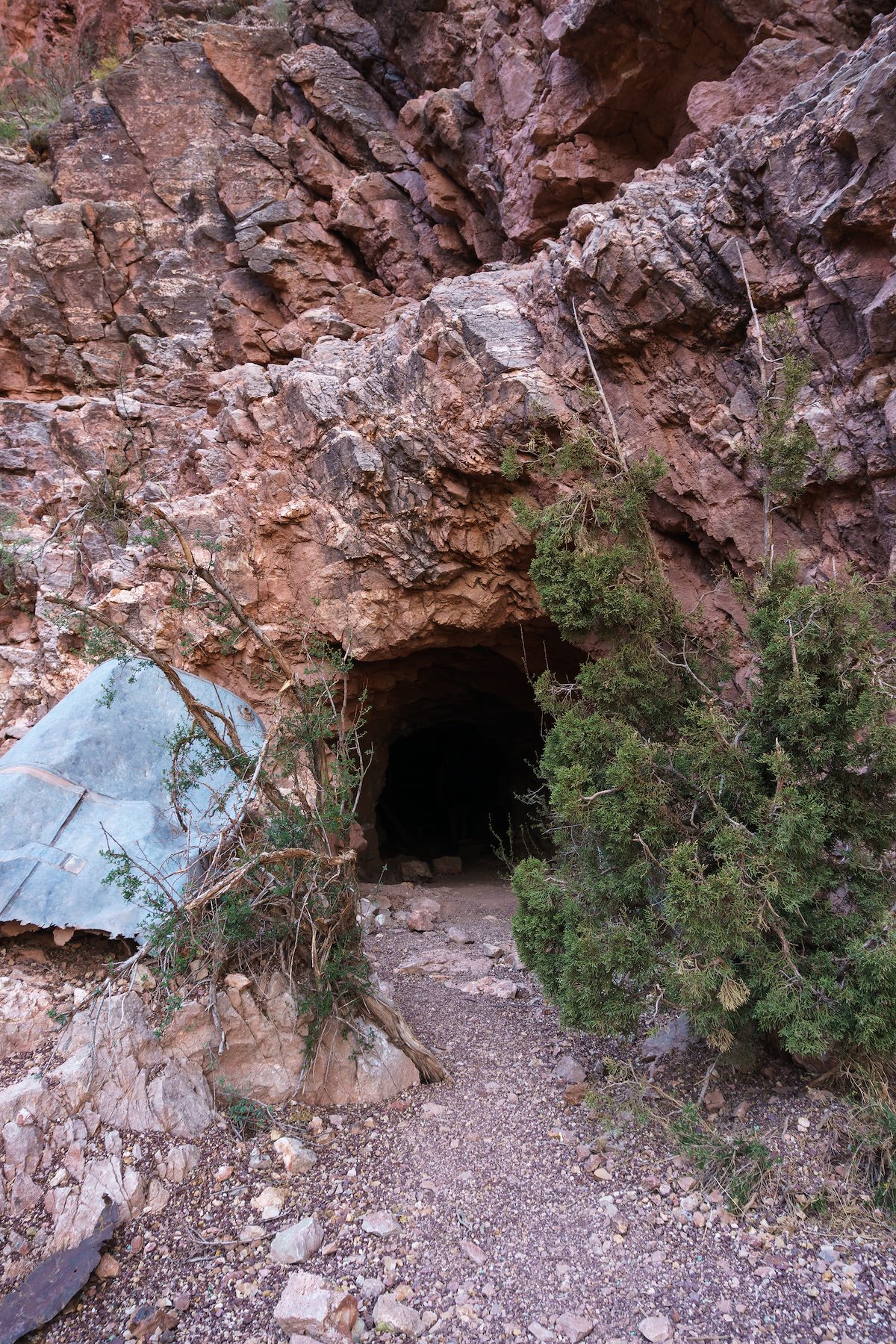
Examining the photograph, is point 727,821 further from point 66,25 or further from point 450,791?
point 66,25

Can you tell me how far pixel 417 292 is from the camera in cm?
1074

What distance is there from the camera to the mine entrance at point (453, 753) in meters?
9.93

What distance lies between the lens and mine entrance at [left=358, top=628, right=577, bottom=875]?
993 centimetres

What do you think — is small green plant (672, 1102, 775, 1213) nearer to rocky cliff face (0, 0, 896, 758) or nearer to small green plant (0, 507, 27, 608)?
rocky cliff face (0, 0, 896, 758)

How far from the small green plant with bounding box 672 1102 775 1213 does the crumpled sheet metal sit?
298cm

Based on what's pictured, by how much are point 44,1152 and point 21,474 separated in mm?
7769

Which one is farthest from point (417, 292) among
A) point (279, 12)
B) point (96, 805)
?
point (96, 805)

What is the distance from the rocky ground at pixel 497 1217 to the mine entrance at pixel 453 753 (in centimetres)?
244

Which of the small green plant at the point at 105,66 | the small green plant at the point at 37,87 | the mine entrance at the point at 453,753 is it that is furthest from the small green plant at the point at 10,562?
the small green plant at the point at 105,66

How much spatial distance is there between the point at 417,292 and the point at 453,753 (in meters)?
9.24

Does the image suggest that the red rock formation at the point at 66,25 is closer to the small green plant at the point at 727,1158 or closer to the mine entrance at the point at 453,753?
the mine entrance at the point at 453,753

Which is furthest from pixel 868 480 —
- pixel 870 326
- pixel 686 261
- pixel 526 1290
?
pixel 526 1290

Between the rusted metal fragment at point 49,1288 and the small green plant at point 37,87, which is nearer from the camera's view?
the rusted metal fragment at point 49,1288

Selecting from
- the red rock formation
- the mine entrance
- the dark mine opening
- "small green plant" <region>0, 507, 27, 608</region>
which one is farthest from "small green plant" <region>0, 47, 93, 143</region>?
the dark mine opening
